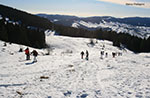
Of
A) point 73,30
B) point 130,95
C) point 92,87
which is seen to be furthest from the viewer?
point 73,30

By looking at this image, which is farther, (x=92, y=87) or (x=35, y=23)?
(x=35, y=23)

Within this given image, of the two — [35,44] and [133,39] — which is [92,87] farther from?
[133,39]

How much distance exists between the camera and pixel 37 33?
63.7 meters

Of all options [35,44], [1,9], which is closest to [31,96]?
[35,44]

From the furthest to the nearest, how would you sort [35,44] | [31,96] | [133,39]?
[133,39], [35,44], [31,96]

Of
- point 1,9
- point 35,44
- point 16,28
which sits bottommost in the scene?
point 35,44

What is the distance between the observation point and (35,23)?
132 m

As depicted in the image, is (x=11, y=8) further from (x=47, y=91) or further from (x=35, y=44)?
(x=47, y=91)

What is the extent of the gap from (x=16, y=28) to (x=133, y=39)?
61.8 metres

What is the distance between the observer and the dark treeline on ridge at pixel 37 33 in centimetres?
5138

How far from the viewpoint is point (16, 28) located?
51969 millimetres

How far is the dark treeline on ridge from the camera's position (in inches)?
2023

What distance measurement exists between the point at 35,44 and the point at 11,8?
357ft

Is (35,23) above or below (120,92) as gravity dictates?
above
